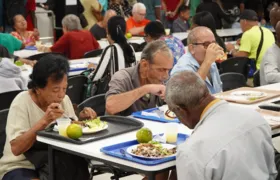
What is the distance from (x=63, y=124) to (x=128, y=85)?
2.94 feet

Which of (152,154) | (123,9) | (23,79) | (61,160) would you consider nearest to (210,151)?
(152,154)

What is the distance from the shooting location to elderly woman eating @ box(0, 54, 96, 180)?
3.51m

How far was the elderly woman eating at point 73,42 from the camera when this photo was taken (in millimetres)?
7992

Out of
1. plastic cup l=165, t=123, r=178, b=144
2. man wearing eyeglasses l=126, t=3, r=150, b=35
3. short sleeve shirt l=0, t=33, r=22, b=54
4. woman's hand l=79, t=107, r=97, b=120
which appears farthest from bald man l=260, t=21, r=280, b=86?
man wearing eyeglasses l=126, t=3, r=150, b=35

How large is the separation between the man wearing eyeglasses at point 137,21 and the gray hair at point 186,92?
7.52 m

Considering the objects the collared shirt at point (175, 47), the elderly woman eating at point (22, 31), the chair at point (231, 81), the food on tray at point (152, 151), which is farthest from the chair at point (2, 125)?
the elderly woman eating at point (22, 31)

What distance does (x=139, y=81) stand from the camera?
4.35 meters

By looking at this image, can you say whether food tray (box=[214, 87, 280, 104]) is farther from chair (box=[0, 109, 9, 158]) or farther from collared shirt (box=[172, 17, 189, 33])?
collared shirt (box=[172, 17, 189, 33])

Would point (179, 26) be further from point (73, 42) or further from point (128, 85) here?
point (128, 85)

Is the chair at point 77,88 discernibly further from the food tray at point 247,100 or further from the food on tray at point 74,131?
the food on tray at point 74,131

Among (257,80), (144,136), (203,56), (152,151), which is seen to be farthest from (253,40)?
(152,151)

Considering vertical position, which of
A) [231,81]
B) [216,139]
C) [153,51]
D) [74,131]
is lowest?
[231,81]

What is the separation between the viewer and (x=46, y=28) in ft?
38.9

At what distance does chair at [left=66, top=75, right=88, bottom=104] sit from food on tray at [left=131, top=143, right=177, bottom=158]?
2.48 m
